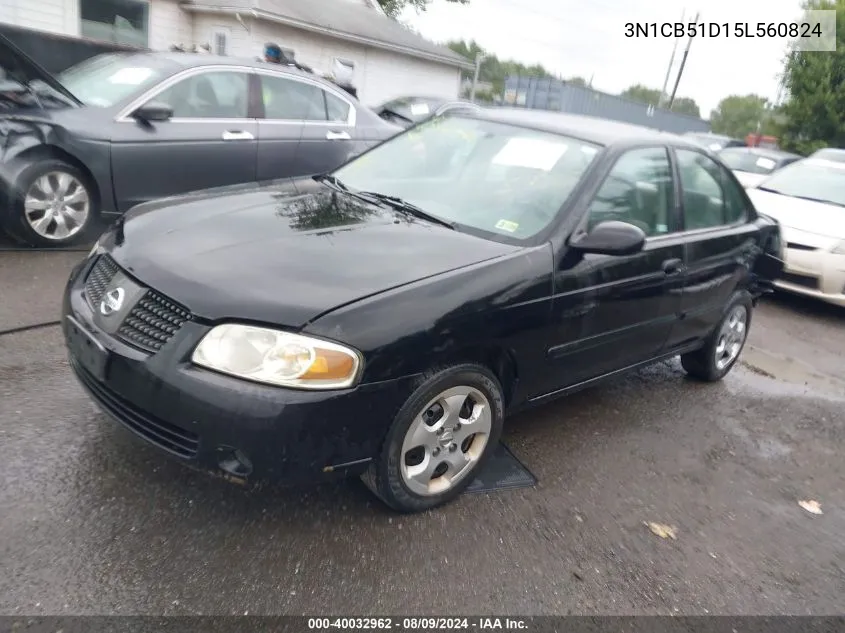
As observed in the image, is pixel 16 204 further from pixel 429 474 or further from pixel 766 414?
pixel 766 414

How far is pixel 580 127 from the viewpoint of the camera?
386 cm

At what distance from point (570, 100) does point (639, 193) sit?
23.7 metres

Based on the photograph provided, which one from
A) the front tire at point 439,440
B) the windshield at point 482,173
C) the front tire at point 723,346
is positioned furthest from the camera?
the front tire at point 723,346

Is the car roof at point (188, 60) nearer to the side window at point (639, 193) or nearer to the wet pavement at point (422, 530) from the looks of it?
the wet pavement at point (422, 530)

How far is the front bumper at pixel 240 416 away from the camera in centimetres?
238

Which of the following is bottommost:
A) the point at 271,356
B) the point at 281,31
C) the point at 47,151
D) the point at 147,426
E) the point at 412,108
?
the point at 147,426

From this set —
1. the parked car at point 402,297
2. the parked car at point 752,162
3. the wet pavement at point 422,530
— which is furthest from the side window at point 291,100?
the parked car at point 752,162

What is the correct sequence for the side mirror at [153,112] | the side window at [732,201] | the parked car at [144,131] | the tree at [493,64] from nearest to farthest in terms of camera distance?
the side window at [732,201] < the parked car at [144,131] < the side mirror at [153,112] < the tree at [493,64]

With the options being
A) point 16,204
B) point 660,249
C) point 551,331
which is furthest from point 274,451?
point 16,204

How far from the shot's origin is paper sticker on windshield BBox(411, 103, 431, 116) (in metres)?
11.8

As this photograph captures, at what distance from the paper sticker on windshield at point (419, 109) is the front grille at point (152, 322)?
9.63 m

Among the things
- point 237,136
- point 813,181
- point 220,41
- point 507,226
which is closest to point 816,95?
point 813,181

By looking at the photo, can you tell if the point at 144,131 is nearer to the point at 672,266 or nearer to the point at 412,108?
the point at 672,266

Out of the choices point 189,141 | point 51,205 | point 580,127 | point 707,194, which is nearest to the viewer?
point 580,127
